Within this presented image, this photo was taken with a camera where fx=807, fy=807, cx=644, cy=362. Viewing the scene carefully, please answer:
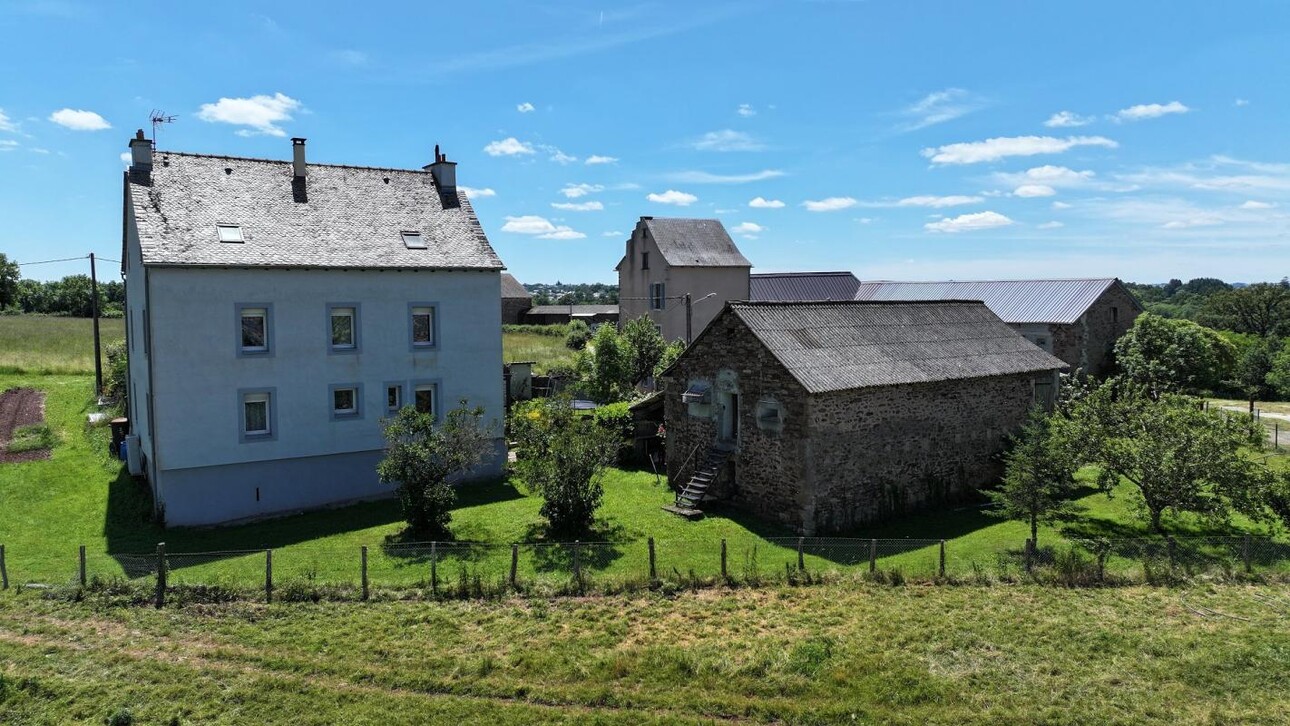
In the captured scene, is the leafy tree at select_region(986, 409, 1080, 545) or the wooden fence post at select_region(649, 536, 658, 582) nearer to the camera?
the wooden fence post at select_region(649, 536, 658, 582)

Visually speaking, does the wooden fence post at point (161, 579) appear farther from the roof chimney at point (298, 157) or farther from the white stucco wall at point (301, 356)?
the roof chimney at point (298, 157)

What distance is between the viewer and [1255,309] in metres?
84.4

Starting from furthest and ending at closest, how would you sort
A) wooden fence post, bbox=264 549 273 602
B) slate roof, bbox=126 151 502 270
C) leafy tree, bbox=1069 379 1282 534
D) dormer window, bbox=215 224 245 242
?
dormer window, bbox=215 224 245 242 < slate roof, bbox=126 151 502 270 < leafy tree, bbox=1069 379 1282 534 < wooden fence post, bbox=264 549 273 602

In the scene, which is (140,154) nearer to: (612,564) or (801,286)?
(612,564)

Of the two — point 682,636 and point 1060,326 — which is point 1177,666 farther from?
point 1060,326

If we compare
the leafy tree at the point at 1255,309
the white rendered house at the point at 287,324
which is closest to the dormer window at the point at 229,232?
the white rendered house at the point at 287,324

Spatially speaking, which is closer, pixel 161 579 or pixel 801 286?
pixel 161 579

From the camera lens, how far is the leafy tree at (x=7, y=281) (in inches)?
3408

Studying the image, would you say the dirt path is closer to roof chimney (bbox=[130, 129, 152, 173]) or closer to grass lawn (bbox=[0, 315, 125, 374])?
grass lawn (bbox=[0, 315, 125, 374])

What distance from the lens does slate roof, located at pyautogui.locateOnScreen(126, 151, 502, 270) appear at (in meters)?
23.8

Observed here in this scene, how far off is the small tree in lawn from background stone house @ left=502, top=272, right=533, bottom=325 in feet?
240

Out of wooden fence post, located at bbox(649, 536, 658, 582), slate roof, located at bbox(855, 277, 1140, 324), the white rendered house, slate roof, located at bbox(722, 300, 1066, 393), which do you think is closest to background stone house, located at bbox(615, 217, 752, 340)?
slate roof, located at bbox(855, 277, 1140, 324)

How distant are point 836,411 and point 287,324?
16.5m

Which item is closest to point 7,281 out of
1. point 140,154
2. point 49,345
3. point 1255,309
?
point 49,345
